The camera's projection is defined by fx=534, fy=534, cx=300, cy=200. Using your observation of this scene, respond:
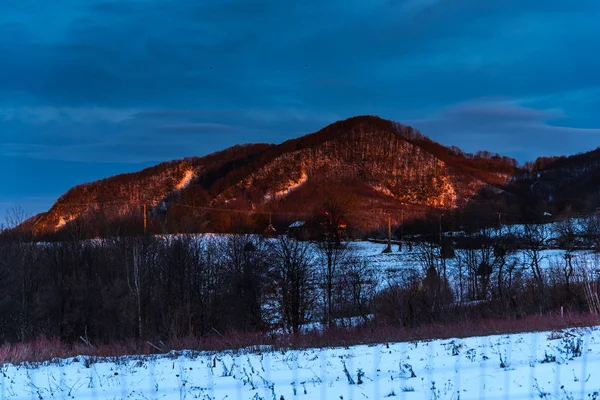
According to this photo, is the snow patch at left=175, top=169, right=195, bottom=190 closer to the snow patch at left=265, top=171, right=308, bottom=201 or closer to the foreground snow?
the snow patch at left=265, top=171, right=308, bottom=201

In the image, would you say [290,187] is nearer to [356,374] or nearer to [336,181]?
[336,181]

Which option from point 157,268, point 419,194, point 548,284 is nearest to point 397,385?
point 548,284

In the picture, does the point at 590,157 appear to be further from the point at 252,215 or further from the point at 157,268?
the point at 157,268

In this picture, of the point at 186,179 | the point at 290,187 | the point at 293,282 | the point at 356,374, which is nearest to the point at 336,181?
the point at 290,187

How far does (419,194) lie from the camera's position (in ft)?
498

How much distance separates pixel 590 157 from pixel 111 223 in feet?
493

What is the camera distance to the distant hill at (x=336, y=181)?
122938 millimetres

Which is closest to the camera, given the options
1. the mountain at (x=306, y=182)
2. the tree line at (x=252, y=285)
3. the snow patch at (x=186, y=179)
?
the tree line at (x=252, y=285)

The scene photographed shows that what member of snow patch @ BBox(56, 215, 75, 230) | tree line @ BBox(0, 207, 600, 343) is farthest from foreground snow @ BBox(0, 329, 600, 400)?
snow patch @ BBox(56, 215, 75, 230)

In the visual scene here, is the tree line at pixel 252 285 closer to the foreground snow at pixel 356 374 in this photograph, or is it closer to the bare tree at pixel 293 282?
the bare tree at pixel 293 282

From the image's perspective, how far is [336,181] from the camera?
157625 millimetres

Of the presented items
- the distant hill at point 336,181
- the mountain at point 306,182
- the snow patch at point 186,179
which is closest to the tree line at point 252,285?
the mountain at point 306,182

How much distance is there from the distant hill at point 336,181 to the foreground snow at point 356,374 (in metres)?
80.7

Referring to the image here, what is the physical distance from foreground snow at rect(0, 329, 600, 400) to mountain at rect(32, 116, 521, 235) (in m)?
79.1
